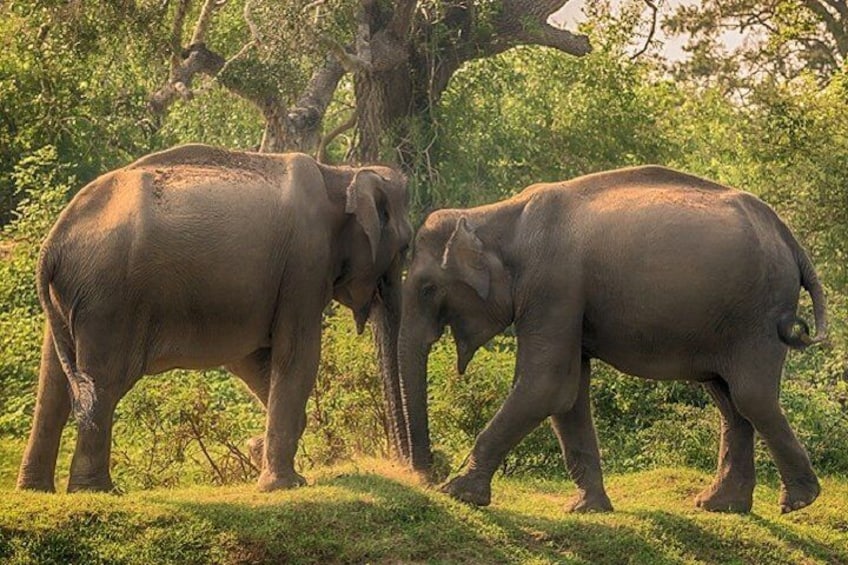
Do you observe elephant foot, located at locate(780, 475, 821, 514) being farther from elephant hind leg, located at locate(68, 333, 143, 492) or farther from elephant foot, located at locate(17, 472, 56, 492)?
elephant foot, located at locate(17, 472, 56, 492)

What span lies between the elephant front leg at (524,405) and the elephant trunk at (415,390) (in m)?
0.35

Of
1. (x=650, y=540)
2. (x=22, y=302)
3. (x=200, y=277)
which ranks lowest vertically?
(x=650, y=540)

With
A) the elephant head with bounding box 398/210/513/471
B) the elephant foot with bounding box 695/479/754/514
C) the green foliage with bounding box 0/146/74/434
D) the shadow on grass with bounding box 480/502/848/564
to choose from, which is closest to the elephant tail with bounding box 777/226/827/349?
the elephant foot with bounding box 695/479/754/514

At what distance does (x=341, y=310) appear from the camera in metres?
12.8

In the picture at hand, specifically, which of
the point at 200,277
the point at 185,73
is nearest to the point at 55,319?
the point at 200,277

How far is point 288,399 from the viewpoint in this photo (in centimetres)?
905

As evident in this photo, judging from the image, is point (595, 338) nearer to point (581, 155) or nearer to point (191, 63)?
point (191, 63)

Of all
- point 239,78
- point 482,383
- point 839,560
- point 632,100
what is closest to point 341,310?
point 482,383

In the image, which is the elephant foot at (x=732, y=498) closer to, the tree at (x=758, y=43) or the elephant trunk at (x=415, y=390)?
the elephant trunk at (x=415, y=390)

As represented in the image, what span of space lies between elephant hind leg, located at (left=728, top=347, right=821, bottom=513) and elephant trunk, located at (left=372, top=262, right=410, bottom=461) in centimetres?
200

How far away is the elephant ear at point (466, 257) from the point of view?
9.12 metres

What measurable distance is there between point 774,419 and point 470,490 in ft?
5.71

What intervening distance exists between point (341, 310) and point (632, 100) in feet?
21.3

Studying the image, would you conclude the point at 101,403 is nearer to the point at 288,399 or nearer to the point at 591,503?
the point at 288,399
